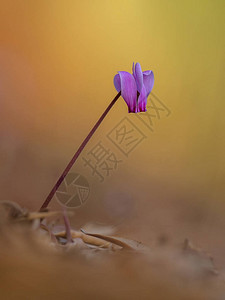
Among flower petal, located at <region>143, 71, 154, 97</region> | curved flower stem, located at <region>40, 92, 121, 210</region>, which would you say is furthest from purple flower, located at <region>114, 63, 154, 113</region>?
curved flower stem, located at <region>40, 92, 121, 210</region>

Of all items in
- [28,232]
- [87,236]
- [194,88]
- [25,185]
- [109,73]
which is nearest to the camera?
[28,232]

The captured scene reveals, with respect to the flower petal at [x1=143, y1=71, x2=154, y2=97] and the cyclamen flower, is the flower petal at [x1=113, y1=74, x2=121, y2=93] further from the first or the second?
the flower petal at [x1=143, y1=71, x2=154, y2=97]

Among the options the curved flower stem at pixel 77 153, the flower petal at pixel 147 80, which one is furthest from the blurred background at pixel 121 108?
the flower petal at pixel 147 80

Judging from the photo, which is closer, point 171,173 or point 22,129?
point 22,129

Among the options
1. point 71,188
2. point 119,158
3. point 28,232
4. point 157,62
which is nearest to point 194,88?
point 157,62

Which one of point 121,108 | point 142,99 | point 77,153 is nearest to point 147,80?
point 142,99

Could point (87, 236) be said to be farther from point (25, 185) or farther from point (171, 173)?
point (171, 173)

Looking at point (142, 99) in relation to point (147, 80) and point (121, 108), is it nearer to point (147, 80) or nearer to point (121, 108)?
point (147, 80)
